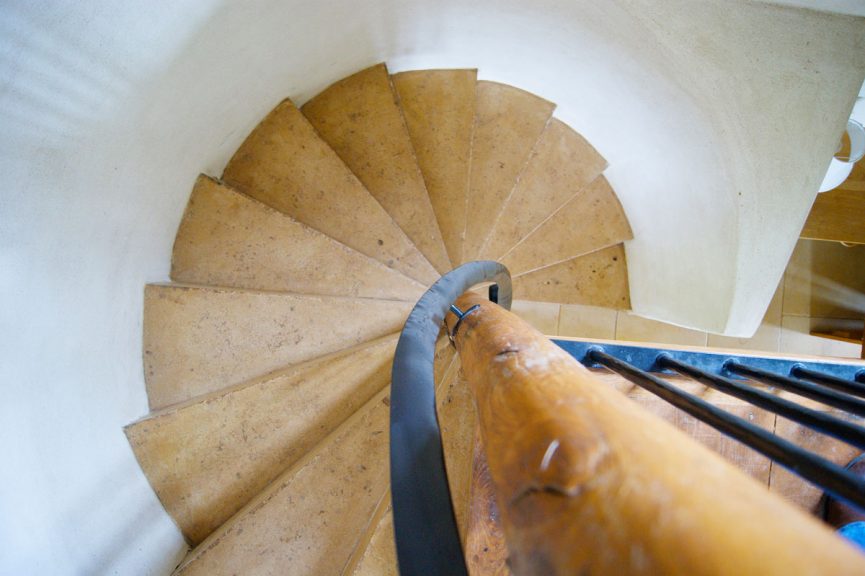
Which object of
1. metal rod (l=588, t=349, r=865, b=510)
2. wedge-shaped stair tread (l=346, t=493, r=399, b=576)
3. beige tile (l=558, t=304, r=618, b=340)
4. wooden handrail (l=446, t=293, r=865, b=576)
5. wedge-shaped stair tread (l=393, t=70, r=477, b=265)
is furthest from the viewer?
beige tile (l=558, t=304, r=618, b=340)

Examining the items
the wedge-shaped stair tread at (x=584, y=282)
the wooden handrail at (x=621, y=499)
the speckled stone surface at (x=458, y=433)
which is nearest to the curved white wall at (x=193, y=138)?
the wedge-shaped stair tread at (x=584, y=282)

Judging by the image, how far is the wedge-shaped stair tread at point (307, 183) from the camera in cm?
216

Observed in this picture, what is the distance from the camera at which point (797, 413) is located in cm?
80

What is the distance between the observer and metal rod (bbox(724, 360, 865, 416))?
2.79 feet

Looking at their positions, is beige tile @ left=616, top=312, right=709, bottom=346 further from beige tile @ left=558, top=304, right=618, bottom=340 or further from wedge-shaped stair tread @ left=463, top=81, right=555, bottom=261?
wedge-shaped stair tread @ left=463, top=81, right=555, bottom=261

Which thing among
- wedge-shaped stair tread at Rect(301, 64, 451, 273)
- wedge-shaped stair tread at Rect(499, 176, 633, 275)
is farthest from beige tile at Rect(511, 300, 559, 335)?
wedge-shaped stair tread at Rect(301, 64, 451, 273)

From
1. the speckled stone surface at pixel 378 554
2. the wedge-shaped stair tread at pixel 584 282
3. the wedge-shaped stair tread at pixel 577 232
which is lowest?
the speckled stone surface at pixel 378 554

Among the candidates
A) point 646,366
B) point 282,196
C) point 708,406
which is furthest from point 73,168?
point 646,366

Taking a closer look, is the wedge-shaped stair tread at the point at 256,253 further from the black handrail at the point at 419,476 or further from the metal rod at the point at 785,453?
the metal rod at the point at 785,453

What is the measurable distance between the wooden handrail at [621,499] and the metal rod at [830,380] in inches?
39.9

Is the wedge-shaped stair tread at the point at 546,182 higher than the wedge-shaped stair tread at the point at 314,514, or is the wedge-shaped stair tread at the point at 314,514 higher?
the wedge-shaped stair tread at the point at 546,182

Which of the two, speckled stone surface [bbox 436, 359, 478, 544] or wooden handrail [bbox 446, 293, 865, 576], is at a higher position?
wooden handrail [bbox 446, 293, 865, 576]

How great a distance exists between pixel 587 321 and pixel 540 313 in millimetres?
372

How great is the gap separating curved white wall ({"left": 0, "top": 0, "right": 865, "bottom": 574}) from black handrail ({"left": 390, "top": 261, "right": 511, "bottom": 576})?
1.01 m
